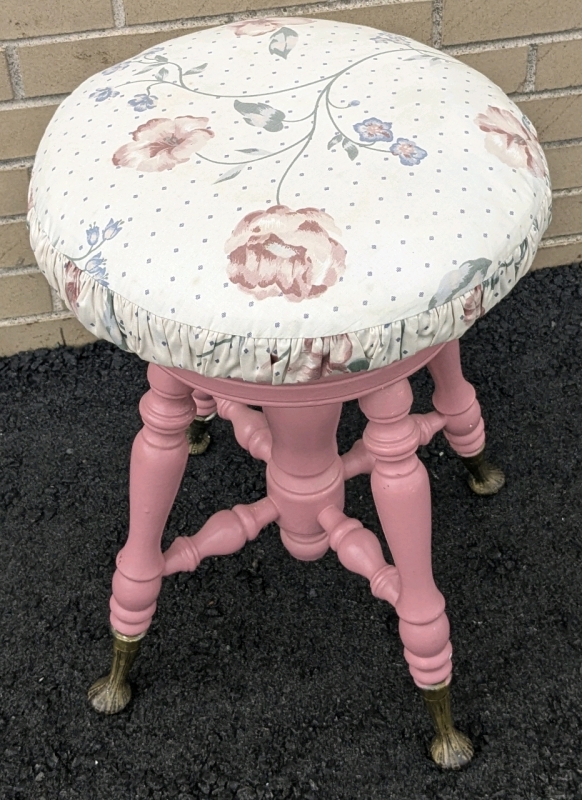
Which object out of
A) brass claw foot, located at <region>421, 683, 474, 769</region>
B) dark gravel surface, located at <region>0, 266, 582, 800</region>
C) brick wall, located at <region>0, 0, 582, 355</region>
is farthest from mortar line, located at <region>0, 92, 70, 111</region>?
brass claw foot, located at <region>421, 683, 474, 769</region>

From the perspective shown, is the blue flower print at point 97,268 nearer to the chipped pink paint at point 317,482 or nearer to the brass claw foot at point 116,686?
the chipped pink paint at point 317,482

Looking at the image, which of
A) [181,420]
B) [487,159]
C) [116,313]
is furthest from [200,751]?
[487,159]

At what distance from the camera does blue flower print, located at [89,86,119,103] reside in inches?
30.6

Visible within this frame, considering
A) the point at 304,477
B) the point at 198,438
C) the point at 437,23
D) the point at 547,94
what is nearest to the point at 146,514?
the point at 304,477

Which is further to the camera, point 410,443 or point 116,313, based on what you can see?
point 410,443

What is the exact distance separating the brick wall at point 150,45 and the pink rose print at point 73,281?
24.2 inches

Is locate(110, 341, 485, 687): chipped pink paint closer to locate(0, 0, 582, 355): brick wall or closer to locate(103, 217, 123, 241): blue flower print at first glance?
locate(103, 217, 123, 241): blue flower print

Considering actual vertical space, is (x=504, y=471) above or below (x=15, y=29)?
below

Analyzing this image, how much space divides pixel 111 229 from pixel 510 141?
1.11ft

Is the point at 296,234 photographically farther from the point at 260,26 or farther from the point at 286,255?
the point at 260,26

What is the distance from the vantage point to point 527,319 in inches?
58.2

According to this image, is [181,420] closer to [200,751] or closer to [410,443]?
[410,443]

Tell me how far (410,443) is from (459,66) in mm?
359

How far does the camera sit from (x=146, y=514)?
878 mm
